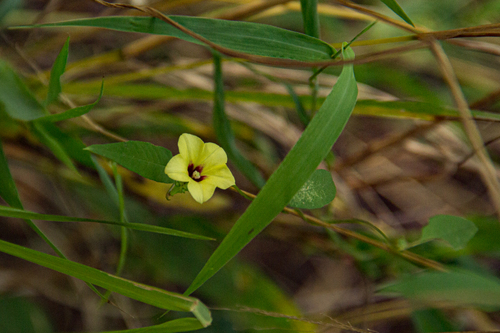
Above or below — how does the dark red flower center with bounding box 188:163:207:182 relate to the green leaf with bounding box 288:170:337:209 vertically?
above

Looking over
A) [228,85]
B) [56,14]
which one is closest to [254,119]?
[228,85]

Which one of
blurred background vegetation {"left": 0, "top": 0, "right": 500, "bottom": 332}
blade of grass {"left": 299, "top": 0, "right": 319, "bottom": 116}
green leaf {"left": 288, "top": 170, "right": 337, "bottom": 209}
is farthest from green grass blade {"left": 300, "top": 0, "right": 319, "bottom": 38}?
green leaf {"left": 288, "top": 170, "right": 337, "bottom": 209}

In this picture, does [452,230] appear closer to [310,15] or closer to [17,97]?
[310,15]

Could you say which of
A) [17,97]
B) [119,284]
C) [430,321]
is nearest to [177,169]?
[119,284]

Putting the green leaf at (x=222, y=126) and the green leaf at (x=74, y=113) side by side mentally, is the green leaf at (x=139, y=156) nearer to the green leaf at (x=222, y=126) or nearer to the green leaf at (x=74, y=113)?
the green leaf at (x=74, y=113)

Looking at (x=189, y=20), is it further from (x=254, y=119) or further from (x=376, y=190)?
(x=376, y=190)

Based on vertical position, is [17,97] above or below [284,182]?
above

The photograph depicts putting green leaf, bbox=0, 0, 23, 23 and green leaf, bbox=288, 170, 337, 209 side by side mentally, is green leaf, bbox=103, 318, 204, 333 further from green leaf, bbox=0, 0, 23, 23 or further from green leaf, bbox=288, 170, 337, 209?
green leaf, bbox=0, 0, 23, 23
